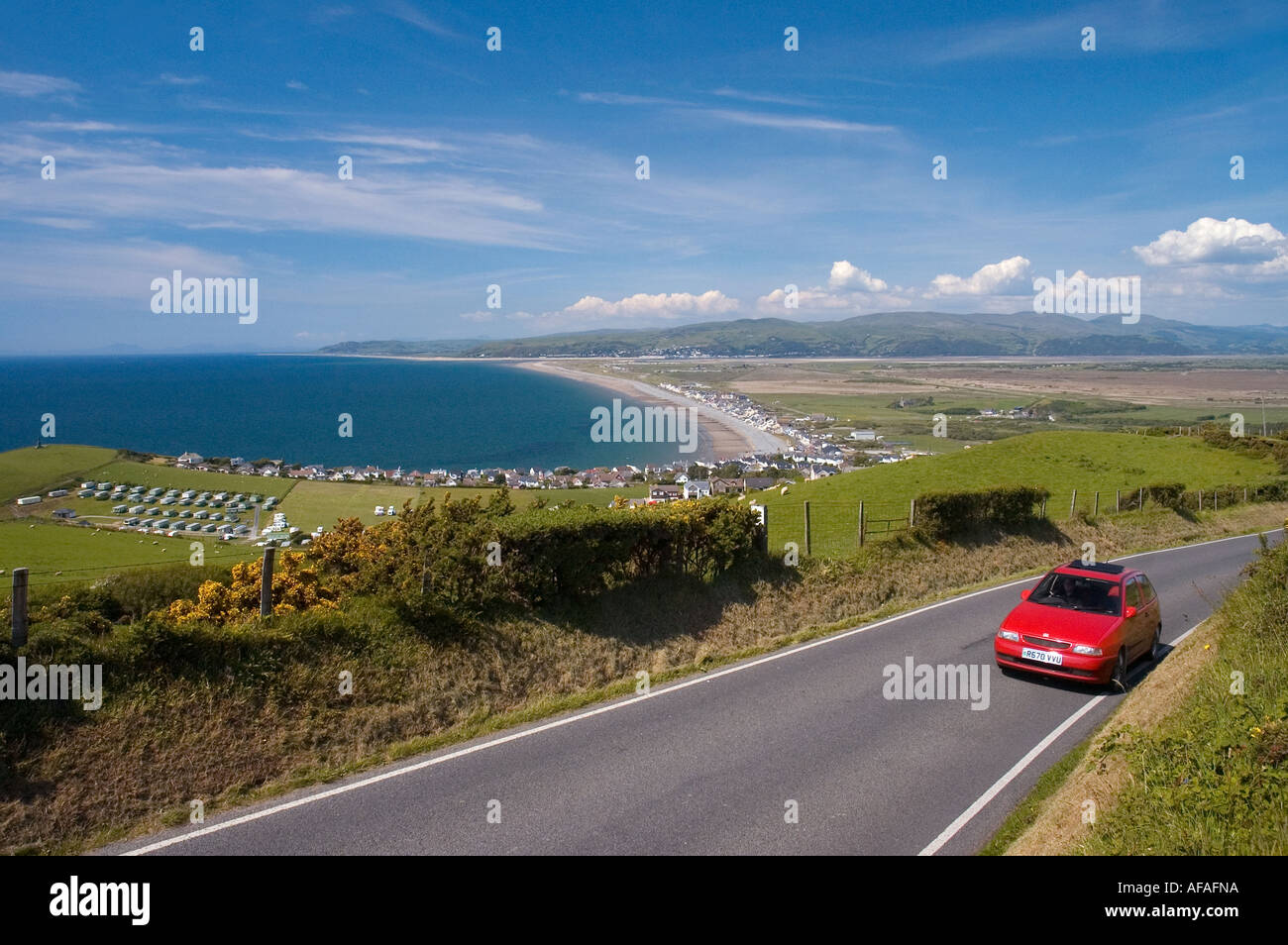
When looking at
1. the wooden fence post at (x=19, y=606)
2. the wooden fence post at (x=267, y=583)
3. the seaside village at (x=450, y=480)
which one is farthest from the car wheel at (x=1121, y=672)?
the wooden fence post at (x=19, y=606)

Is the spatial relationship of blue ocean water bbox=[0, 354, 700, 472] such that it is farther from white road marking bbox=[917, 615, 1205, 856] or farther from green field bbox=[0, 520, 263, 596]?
white road marking bbox=[917, 615, 1205, 856]

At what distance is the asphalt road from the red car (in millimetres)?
476

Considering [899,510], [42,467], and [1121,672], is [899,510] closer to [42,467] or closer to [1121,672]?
[1121,672]

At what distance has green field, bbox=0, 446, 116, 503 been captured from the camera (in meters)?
36.2

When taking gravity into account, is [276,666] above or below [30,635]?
below

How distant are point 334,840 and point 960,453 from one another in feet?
144

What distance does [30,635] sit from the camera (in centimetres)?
797

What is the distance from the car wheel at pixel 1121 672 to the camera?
11.5 metres

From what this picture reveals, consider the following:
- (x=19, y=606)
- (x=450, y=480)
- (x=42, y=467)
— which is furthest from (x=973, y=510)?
(x=42, y=467)

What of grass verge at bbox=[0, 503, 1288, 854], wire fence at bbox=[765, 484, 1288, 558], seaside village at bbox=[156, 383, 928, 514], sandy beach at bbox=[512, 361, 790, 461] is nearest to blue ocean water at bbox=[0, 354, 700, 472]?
sandy beach at bbox=[512, 361, 790, 461]

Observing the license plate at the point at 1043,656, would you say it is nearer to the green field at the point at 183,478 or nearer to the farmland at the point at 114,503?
the farmland at the point at 114,503

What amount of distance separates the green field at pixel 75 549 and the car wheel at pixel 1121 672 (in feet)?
58.9

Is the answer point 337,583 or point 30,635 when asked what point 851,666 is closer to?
point 337,583
